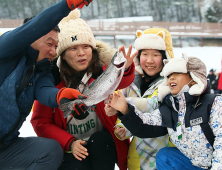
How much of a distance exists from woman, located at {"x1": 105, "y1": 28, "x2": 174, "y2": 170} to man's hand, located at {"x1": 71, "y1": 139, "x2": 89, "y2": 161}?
32 cm

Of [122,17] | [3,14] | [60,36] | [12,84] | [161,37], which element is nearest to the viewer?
[12,84]

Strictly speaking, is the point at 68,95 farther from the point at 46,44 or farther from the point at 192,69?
the point at 192,69

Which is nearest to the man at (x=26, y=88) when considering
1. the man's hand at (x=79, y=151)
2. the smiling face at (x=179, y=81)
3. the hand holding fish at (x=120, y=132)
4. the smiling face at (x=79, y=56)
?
the man's hand at (x=79, y=151)

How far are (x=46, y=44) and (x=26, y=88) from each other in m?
0.34

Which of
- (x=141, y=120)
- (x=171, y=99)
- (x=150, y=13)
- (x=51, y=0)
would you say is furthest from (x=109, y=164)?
(x=150, y=13)

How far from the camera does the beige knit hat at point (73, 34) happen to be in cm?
180

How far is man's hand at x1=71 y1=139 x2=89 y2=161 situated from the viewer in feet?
5.36

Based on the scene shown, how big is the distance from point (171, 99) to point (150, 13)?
59.0ft

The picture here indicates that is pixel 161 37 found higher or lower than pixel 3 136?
higher

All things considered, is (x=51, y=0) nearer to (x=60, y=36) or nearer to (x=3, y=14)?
(x=3, y=14)

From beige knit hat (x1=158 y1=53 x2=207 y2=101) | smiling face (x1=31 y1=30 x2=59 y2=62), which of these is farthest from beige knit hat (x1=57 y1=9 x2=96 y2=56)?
beige knit hat (x1=158 y1=53 x2=207 y2=101)

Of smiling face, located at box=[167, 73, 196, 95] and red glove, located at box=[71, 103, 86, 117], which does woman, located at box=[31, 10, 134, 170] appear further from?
red glove, located at box=[71, 103, 86, 117]

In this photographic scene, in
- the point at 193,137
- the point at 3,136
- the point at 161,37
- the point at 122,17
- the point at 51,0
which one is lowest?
the point at 193,137

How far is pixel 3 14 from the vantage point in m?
15.4
